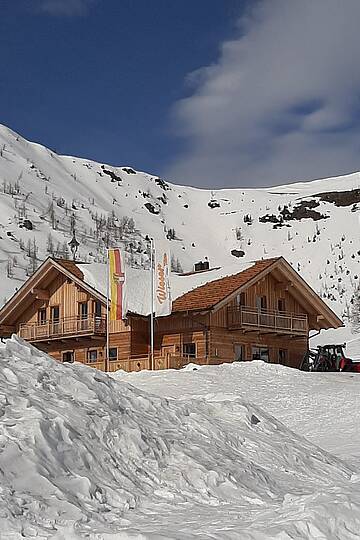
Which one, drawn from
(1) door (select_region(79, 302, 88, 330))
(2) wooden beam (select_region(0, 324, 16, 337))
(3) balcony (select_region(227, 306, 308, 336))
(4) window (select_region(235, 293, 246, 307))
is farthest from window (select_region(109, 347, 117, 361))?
(2) wooden beam (select_region(0, 324, 16, 337))

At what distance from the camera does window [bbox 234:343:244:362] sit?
37.4 metres

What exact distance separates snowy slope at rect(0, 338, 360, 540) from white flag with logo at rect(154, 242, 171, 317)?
62.5 ft

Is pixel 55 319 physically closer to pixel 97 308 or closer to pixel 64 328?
pixel 64 328

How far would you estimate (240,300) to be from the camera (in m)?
38.0

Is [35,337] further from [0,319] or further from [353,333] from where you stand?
[353,333]

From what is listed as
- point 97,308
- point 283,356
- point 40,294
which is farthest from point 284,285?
point 40,294

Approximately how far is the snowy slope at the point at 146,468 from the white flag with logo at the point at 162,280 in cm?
1904

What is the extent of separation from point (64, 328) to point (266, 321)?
972 centimetres

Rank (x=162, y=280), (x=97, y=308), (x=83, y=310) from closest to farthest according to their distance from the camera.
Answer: (x=162, y=280)
(x=97, y=308)
(x=83, y=310)

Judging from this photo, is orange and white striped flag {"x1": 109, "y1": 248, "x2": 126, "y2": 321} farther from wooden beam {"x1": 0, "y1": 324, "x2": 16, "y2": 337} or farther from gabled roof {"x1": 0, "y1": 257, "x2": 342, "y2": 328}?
wooden beam {"x1": 0, "y1": 324, "x2": 16, "y2": 337}

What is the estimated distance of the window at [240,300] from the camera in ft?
124

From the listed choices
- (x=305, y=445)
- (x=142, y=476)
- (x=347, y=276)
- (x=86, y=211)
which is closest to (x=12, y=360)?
(x=142, y=476)

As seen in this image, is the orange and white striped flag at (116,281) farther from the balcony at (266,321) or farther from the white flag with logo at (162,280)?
the balcony at (266,321)

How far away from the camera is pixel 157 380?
2797cm
